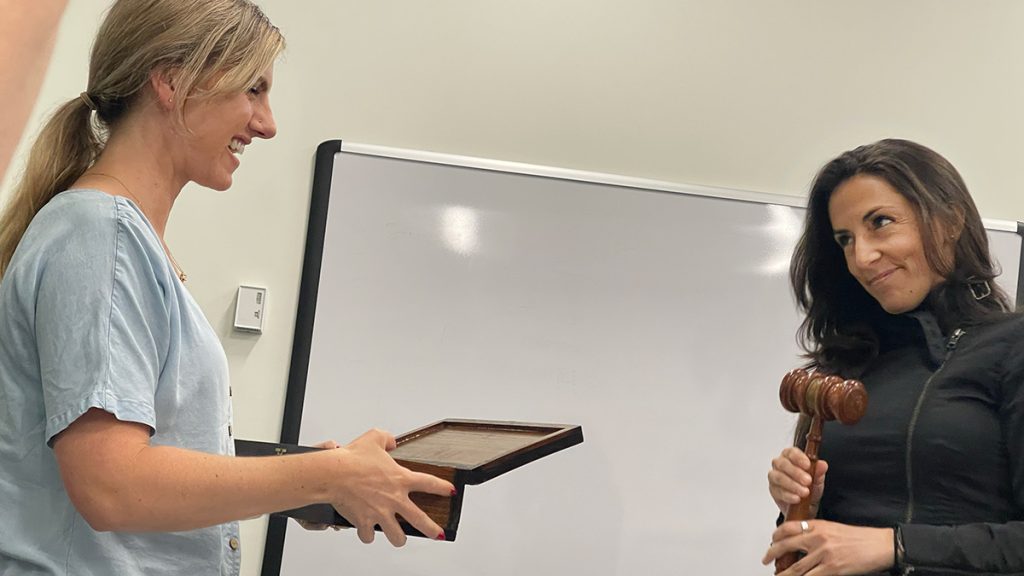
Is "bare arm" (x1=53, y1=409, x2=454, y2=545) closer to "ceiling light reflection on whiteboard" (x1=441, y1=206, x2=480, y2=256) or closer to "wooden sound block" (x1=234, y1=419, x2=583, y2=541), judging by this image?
"wooden sound block" (x1=234, y1=419, x2=583, y2=541)

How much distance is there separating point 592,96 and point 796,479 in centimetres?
163

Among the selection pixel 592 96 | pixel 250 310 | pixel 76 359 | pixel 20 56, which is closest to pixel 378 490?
pixel 76 359

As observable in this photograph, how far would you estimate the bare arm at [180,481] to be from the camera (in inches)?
37.0

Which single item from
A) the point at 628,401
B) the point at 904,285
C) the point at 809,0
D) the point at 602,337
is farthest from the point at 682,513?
the point at 809,0

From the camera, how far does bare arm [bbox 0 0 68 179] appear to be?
1.07ft

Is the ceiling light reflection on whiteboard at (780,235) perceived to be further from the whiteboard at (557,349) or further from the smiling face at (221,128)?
the smiling face at (221,128)

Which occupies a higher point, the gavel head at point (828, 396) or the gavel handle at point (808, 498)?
the gavel head at point (828, 396)

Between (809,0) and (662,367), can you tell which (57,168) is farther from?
(809,0)

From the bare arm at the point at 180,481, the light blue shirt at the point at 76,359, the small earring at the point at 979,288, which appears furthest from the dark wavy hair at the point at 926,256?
the light blue shirt at the point at 76,359

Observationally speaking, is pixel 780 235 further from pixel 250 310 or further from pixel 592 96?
pixel 250 310

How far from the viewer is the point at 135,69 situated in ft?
3.76

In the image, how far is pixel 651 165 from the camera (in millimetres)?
2809

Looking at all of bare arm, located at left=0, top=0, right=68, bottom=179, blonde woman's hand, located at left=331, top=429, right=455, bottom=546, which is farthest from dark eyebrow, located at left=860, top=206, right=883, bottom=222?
bare arm, located at left=0, top=0, right=68, bottom=179

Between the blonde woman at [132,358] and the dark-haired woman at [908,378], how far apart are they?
2.19 feet
